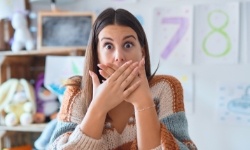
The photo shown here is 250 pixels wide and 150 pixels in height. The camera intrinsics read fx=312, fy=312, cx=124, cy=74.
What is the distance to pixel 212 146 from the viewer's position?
148 centimetres

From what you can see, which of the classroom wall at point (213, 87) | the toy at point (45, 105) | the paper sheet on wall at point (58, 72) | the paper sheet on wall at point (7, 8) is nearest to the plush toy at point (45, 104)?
the toy at point (45, 105)

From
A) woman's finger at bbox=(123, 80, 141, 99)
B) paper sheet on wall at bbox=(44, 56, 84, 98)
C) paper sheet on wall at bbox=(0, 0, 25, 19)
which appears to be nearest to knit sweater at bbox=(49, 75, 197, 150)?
woman's finger at bbox=(123, 80, 141, 99)

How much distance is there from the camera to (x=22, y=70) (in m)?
1.72

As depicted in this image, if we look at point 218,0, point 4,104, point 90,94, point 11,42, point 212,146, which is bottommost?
point 212,146

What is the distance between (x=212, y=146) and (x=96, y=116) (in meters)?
0.89

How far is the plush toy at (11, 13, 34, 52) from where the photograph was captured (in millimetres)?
1576

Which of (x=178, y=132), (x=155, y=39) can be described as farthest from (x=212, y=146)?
(x=178, y=132)

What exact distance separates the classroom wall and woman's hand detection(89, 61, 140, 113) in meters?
0.78

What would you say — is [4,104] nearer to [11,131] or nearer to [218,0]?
[11,131]

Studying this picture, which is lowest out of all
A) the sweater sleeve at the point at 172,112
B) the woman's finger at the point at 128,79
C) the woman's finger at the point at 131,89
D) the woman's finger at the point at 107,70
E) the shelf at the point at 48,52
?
the sweater sleeve at the point at 172,112

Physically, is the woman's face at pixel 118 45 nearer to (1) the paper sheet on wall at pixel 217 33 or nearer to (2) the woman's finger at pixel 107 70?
(2) the woman's finger at pixel 107 70

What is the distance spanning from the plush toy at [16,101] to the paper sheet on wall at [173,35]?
0.65 metres

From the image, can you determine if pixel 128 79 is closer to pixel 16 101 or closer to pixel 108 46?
pixel 108 46

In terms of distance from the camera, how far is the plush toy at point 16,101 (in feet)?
5.01
